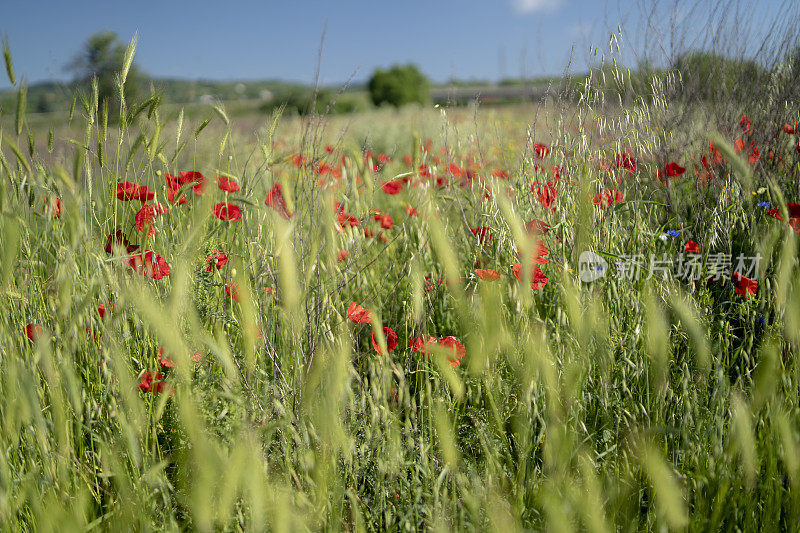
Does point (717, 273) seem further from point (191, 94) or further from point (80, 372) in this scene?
point (80, 372)

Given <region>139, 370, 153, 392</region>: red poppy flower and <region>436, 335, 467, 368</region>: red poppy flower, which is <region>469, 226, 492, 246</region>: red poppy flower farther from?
<region>139, 370, 153, 392</region>: red poppy flower

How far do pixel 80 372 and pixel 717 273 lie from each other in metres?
1.59

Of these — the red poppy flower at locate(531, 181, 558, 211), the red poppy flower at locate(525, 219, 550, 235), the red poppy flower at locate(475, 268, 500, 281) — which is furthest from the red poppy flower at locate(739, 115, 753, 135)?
the red poppy flower at locate(475, 268, 500, 281)

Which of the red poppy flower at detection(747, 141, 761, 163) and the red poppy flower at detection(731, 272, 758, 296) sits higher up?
the red poppy flower at detection(747, 141, 761, 163)

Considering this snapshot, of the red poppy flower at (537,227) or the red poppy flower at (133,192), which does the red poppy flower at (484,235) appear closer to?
the red poppy flower at (537,227)

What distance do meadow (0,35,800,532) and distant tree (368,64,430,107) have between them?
90.8ft

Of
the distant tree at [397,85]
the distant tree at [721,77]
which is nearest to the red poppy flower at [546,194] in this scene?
the distant tree at [721,77]

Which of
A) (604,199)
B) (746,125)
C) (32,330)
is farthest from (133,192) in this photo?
(746,125)

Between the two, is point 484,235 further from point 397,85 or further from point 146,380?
point 397,85

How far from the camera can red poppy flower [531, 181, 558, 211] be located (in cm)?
158

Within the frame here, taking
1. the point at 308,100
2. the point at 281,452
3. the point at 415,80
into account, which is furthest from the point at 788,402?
the point at 415,80

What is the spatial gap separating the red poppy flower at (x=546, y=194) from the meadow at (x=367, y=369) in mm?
16

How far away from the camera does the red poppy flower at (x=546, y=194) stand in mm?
1580

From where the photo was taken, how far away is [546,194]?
1637 millimetres
